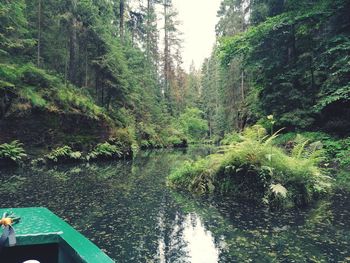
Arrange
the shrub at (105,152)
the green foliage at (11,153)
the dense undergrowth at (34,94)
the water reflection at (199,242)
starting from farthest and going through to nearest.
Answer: the shrub at (105,152), the dense undergrowth at (34,94), the green foliage at (11,153), the water reflection at (199,242)

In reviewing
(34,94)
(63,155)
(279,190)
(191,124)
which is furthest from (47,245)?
(191,124)

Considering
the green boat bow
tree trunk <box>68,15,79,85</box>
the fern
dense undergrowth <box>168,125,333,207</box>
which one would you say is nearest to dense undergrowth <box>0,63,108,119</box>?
tree trunk <box>68,15,79,85</box>

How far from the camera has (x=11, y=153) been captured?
1345cm

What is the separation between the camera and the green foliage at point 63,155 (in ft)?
50.0

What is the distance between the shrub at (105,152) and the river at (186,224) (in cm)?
748

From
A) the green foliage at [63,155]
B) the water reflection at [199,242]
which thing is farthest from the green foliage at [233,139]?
the green foliage at [63,155]

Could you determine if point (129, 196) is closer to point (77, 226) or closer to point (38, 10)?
point (77, 226)

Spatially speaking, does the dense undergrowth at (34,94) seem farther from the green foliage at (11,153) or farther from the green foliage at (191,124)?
the green foliage at (191,124)

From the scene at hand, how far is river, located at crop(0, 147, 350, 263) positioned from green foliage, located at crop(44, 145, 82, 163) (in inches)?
220

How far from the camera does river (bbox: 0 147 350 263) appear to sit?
459cm

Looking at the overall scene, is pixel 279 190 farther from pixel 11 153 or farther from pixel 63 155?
pixel 63 155

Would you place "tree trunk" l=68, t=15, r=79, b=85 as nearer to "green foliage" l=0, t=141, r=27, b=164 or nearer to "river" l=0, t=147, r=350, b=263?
"green foliage" l=0, t=141, r=27, b=164

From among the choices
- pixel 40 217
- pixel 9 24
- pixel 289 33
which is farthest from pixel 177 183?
pixel 289 33

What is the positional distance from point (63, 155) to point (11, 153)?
8.84ft
